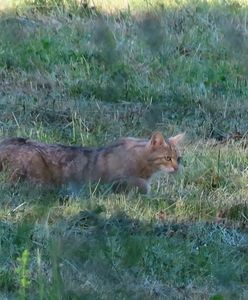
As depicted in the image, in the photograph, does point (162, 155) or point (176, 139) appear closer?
point (162, 155)

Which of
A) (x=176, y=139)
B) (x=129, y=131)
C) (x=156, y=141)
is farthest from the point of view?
(x=129, y=131)

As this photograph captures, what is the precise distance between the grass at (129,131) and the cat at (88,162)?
19 centimetres

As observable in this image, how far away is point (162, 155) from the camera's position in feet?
25.6

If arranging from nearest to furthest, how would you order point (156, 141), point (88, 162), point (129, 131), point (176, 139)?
point (88, 162) < point (156, 141) < point (176, 139) < point (129, 131)

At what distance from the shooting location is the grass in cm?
539

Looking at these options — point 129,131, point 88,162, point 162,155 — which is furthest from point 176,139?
point 129,131

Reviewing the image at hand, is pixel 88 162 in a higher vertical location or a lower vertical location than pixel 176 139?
higher

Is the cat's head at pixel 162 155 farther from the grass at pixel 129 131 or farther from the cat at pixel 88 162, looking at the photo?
the grass at pixel 129 131

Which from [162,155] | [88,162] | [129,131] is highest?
[88,162]

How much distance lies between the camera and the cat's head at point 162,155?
25.5ft

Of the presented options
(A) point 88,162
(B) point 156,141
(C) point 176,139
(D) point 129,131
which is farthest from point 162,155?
(D) point 129,131

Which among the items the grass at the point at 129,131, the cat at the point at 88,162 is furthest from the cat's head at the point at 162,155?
the grass at the point at 129,131

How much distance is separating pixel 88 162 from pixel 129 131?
1.47m

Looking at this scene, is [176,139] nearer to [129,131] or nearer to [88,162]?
[88,162]
